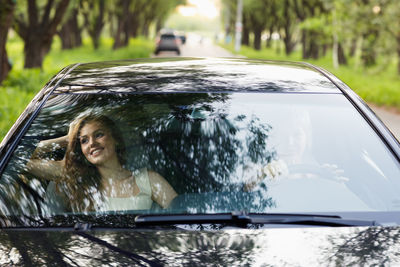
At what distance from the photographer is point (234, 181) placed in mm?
2725

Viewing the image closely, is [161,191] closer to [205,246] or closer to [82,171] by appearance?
[82,171]

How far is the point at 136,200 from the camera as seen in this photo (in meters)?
2.74

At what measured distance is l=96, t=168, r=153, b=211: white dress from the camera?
104 inches

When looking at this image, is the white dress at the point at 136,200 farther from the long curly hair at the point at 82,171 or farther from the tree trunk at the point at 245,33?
the tree trunk at the point at 245,33

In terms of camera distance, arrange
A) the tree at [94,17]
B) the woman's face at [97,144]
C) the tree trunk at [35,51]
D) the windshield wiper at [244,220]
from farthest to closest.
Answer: the tree at [94,17], the tree trunk at [35,51], the woman's face at [97,144], the windshield wiper at [244,220]

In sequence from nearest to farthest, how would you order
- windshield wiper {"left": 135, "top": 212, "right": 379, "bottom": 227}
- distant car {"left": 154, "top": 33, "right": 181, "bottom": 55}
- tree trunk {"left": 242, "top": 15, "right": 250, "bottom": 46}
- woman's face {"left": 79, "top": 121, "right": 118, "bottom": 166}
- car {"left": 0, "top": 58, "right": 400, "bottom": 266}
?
car {"left": 0, "top": 58, "right": 400, "bottom": 266}, windshield wiper {"left": 135, "top": 212, "right": 379, "bottom": 227}, woman's face {"left": 79, "top": 121, "right": 118, "bottom": 166}, distant car {"left": 154, "top": 33, "right": 181, "bottom": 55}, tree trunk {"left": 242, "top": 15, "right": 250, "bottom": 46}

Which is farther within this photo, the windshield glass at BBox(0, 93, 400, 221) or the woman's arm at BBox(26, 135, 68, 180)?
the woman's arm at BBox(26, 135, 68, 180)

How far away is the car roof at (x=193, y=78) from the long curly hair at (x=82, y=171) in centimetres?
17

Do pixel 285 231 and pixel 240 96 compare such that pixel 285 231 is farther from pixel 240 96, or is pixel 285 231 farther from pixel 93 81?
pixel 93 81

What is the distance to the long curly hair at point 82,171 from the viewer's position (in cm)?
267

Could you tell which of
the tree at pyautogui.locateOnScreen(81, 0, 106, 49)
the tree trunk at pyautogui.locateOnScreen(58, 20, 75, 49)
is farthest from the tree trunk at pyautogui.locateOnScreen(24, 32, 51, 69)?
the tree trunk at pyautogui.locateOnScreen(58, 20, 75, 49)

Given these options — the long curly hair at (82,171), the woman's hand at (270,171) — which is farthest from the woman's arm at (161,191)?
the woman's hand at (270,171)

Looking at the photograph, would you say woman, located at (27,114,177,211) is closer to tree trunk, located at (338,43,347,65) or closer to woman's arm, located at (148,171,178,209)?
woman's arm, located at (148,171,178,209)

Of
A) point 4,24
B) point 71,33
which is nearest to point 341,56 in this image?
point 71,33
